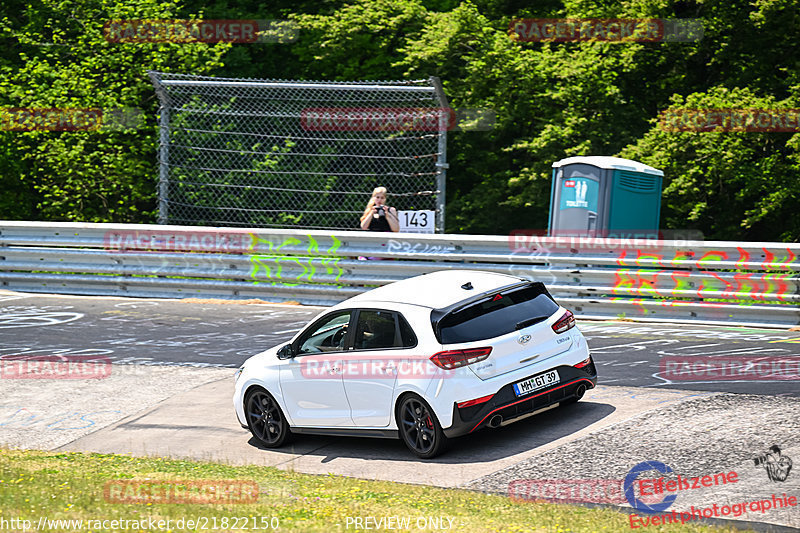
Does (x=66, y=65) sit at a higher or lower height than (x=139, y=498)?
higher

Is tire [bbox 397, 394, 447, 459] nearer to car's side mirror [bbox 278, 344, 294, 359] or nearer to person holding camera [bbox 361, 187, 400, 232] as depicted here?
car's side mirror [bbox 278, 344, 294, 359]

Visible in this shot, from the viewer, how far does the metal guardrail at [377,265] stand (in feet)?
42.2

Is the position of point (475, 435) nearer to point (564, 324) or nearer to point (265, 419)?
point (564, 324)

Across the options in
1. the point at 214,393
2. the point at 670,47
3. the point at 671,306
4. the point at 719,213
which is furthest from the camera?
the point at 670,47

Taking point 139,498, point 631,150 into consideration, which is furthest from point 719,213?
point 139,498

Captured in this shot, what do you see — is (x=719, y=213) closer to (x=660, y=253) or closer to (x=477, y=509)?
(x=660, y=253)

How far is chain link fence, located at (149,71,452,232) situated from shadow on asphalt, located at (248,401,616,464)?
8.22m

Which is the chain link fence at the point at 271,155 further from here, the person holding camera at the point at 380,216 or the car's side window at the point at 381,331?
the car's side window at the point at 381,331

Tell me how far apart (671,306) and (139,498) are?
810 centimetres

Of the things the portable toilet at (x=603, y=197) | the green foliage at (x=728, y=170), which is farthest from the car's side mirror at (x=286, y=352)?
the green foliage at (x=728, y=170)

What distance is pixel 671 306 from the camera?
1326 centimetres

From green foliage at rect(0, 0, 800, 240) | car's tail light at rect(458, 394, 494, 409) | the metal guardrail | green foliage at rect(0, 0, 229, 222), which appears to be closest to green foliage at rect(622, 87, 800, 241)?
green foliage at rect(0, 0, 800, 240)

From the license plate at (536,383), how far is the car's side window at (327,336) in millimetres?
1659

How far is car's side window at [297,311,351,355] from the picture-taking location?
30.9 ft
